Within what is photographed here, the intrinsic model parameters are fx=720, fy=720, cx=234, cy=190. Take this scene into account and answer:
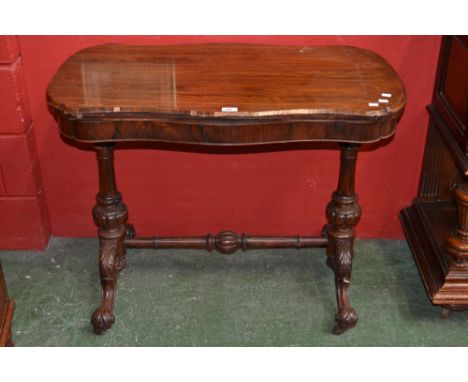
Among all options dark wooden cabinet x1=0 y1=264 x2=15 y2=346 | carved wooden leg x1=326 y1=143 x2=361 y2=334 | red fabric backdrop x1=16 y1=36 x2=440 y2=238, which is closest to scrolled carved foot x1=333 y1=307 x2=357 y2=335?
carved wooden leg x1=326 y1=143 x2=361 y2=334

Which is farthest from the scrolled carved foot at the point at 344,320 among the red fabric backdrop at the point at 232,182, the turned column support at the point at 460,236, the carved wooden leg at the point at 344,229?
the red fabric backdrop at the point at 232,182

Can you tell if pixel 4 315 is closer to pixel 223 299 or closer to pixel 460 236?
pixel 223 299

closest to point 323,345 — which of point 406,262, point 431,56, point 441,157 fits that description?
point 406,262

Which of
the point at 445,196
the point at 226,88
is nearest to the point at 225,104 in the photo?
the point at 226,88

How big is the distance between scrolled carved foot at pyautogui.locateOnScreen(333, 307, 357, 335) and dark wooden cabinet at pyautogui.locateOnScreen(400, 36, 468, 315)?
32 cm

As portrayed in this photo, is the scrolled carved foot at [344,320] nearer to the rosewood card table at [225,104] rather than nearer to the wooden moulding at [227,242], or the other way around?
the rosewood card table at [225,104]

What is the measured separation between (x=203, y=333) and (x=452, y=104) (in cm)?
132

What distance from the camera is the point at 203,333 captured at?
2.84m

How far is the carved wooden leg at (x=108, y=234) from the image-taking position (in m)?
2.77

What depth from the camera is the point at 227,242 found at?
3035 millimetres

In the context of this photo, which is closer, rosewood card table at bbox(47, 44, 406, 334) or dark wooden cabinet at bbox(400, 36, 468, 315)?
rosewood card table at bbox(47, 44, 406, 334)

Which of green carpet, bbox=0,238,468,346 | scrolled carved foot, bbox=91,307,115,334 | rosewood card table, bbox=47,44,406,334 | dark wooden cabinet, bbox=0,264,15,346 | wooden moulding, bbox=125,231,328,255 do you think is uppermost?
rosewood card table, bbox=47,44,406,334

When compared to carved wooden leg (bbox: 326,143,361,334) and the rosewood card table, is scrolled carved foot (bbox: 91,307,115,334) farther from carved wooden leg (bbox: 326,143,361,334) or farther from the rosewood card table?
Result: carved wooden leg (bbox: 326,143,361,334)

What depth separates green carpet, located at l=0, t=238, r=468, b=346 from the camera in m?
2.83
